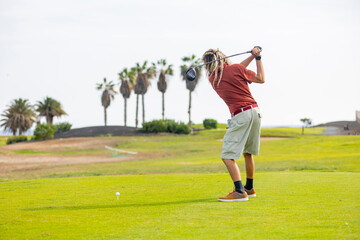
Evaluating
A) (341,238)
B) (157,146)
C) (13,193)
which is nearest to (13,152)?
(157,146)

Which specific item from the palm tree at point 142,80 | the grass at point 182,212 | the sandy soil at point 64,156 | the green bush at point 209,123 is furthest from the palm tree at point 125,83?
the grass at point 182,212

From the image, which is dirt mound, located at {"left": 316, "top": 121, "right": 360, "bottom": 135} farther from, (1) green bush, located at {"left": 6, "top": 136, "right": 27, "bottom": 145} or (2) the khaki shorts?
(2) the khaki shorts

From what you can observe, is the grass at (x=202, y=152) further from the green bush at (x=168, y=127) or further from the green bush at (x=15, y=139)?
the green bush at (x=15, y=139)

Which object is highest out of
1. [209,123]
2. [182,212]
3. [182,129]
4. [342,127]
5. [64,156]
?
[209,123]

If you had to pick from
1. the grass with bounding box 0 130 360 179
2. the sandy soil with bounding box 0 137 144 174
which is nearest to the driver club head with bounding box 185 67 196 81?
the grass with bounding box 0 130 360 179

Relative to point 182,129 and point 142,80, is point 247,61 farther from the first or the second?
point 142,80

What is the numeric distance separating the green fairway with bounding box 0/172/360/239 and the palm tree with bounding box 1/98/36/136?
8767 centimetres

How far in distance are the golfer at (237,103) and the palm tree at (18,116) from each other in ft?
294

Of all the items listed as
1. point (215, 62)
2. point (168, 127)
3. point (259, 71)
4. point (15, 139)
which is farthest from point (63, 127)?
point (259, 71)

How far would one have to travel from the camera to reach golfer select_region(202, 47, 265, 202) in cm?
754

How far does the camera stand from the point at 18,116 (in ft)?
301

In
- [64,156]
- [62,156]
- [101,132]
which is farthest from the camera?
[101,132]

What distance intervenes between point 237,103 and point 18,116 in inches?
3562

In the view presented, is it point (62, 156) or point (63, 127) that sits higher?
point (63, 127)
